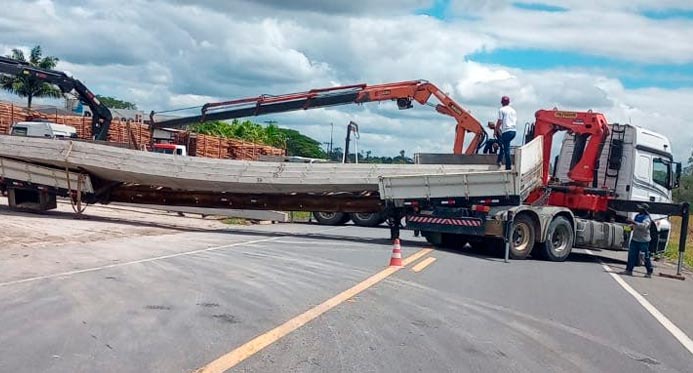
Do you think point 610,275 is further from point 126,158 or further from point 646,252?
point 126,158

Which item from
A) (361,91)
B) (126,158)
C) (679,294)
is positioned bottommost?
(679,294)

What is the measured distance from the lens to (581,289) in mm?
14820

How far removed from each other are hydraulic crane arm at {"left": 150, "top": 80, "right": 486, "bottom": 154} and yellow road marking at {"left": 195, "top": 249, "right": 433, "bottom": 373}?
38.3ft

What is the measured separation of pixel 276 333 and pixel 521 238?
13.0 metres

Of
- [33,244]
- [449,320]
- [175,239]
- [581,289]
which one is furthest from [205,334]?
[175,239]

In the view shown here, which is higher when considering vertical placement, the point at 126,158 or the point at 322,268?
the point at 126,158

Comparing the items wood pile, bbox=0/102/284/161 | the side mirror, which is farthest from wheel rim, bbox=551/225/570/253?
wood pile, bbox=0/102/284/161

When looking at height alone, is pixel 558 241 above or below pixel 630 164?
below

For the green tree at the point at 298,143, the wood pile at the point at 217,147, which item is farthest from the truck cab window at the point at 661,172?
the green tree at the point at 298,143

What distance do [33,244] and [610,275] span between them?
1220 cm

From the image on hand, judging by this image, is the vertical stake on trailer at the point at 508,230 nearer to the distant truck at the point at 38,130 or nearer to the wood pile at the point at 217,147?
the distant truck at the point at 38,130

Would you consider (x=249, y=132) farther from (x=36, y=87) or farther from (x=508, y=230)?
(x=508, y=230)

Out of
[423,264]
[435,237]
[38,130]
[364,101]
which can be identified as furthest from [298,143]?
[423,264]

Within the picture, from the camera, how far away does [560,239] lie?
836 inches
